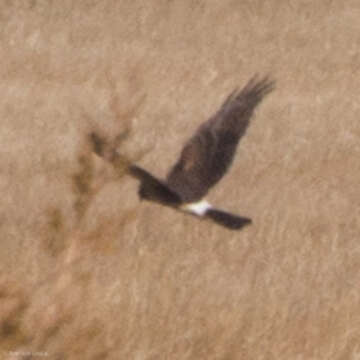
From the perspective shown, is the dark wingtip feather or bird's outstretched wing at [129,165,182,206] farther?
bird's outstretched wing at [129,165,182,206]

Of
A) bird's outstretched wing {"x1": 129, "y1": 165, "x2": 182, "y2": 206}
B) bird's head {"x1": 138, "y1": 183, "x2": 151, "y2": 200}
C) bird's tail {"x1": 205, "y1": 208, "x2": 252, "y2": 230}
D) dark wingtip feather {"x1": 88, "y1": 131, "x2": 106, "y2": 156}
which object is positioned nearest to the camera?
dark wingtip feather {"x1": 88, "y1": 131, "x2": 106, "y2": 156}

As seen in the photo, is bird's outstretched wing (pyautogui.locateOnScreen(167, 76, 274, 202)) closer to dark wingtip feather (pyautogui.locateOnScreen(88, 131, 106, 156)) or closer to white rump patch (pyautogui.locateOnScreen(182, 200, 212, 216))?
white rump patch (pyautogui.locateOnScreen(182, 200, 212, 216))

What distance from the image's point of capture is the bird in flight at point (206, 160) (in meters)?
6.50

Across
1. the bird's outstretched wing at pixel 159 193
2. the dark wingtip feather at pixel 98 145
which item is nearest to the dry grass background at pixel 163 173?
the dark wingtip feather at pixel 98 145

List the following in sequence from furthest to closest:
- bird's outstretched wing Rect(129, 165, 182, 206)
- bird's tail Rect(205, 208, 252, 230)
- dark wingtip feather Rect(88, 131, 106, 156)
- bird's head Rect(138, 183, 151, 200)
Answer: bird's tail Rect(205, 208, 252, 230), bird's head Rect(138, 183, 151, 200), bird's outstretched wing Rect(129, 165, 182, 206), dark wingtip feather Rect(88, 131, 106, 156)

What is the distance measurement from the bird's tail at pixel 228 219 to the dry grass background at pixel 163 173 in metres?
0.34

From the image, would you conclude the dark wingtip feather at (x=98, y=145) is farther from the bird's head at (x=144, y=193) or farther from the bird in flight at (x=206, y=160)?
the bird's head at (x=144, y=193)

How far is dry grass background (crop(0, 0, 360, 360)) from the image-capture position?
6734 millimetres

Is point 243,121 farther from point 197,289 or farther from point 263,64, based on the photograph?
point 263,64

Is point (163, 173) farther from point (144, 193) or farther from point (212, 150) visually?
point (212, 150)

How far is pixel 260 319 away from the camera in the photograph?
7012mm

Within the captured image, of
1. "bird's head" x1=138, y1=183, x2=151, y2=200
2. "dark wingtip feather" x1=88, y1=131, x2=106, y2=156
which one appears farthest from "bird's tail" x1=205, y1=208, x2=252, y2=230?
"dark wingtip feather" x1=88, y1=131, x2=106, y2=156

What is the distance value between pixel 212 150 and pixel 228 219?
0.43 m

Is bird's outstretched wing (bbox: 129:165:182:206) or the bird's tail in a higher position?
bird's outstretched wing (bbox: 129:165:182:206)
